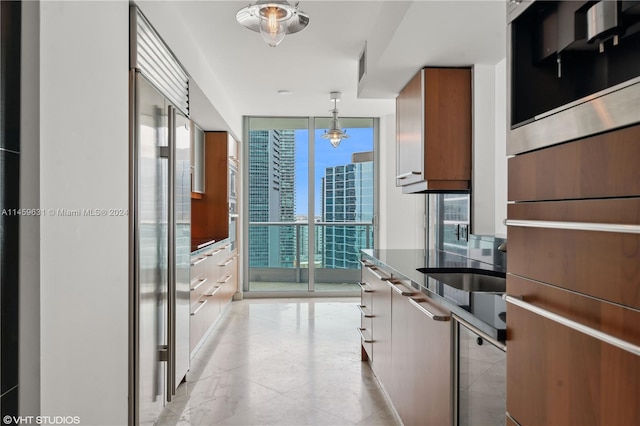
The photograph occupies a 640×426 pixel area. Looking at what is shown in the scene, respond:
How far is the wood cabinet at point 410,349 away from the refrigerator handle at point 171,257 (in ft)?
4.14

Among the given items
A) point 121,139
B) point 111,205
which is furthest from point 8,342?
point 121,139

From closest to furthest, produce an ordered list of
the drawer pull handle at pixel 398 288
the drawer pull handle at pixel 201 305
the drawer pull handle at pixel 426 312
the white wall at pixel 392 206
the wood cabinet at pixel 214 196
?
the drawer pull handle at pixel 426 312 < the drawer pull handle at pixel 398 288 < the drawer pull handle at pixel 201 305 < the wood cabinet at pixel 214 196 < the white wall at pixel 392 206

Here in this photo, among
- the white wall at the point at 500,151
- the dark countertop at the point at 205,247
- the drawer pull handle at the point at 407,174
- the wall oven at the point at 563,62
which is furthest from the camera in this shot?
the dark countertop at the point at 205,247

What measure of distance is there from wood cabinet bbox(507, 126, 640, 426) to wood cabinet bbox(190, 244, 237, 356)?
105 inches

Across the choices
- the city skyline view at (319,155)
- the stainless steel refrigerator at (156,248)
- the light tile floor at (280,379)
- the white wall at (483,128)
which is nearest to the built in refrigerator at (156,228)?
the stainless steel refrigerator at (156,248)

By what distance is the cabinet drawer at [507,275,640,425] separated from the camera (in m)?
0.71

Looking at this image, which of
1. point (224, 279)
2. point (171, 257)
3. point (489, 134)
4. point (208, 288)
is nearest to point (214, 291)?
point (208, 288)

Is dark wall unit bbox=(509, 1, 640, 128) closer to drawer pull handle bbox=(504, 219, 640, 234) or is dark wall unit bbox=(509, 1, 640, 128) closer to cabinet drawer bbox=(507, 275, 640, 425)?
drawer pull handle bbox=(504, 219, 640, 234)

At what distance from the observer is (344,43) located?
10.7ft

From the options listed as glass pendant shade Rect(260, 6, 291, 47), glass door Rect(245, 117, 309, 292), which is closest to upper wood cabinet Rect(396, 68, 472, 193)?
glass pendant shade Rect(260, 6, 291, 47)

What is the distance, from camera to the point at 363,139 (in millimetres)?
6207

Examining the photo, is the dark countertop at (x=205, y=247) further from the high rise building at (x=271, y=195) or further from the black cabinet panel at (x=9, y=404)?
the black cabinet panel at (x=9, y=404)

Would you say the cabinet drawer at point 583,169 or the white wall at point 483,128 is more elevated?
the white wall at point 483,128

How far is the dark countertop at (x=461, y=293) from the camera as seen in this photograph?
1.21 m
